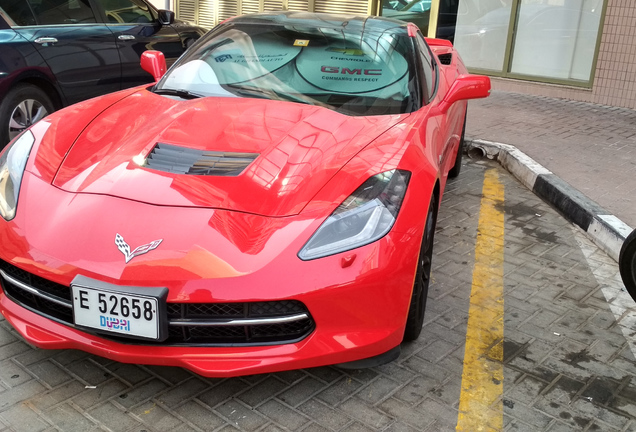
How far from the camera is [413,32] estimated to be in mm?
4238

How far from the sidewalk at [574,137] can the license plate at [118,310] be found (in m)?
3.63

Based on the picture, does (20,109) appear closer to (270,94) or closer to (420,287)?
(270,94)

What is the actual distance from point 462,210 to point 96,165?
9.87 ft

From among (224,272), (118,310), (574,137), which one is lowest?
(574,137)

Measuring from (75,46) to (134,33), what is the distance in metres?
0.77

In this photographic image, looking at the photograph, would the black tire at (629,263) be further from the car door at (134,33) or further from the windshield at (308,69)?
the car door at (134,33)

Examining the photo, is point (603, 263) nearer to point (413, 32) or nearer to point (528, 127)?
point (413, 32)

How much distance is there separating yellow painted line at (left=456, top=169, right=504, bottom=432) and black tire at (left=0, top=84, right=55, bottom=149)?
12.4ft

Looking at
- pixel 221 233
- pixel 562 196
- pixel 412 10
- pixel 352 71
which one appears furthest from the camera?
pixel 412 10

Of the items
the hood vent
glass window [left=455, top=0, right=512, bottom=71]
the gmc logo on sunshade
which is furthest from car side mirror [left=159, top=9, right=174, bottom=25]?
glass window [left=455, top=0, right=512, bottom=71]

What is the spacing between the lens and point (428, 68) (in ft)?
13.6

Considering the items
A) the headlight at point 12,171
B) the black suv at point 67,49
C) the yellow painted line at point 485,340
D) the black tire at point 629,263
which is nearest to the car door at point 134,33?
the black suv at point 67,49

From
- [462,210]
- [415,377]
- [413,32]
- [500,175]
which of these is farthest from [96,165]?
[500,175]

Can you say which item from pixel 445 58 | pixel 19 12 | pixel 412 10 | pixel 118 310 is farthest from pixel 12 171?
pixel 412 10
